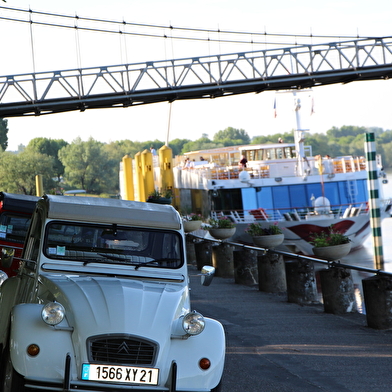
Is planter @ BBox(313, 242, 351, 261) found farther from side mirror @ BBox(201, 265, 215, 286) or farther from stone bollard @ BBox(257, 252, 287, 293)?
side mirror @ BBox(201, 265, 215, 286)

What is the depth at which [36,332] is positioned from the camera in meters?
4.65

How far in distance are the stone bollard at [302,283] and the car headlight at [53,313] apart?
23.2ft

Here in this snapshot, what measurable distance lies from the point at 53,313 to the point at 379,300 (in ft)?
17.4

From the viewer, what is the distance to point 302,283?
1118cm

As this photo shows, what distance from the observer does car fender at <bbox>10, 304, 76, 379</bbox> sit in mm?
4543

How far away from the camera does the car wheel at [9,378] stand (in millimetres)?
4551

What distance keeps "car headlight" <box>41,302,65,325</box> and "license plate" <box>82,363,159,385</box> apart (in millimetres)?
375

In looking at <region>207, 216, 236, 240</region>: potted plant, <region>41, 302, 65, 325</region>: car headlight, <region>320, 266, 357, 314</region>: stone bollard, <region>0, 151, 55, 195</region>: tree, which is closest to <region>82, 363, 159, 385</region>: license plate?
<region>41, 302, 65, 325</region>: car headlight

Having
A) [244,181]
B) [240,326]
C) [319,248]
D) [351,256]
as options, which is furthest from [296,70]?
[240,326]

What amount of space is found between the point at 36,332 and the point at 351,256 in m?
32.6

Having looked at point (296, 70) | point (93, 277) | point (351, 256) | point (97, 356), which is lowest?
point (351, 256)

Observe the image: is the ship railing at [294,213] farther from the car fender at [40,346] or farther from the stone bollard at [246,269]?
the car fender at [40,346]

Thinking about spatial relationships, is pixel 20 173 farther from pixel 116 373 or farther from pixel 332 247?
pixel 116 373

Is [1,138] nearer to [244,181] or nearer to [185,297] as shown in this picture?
[244,181]
